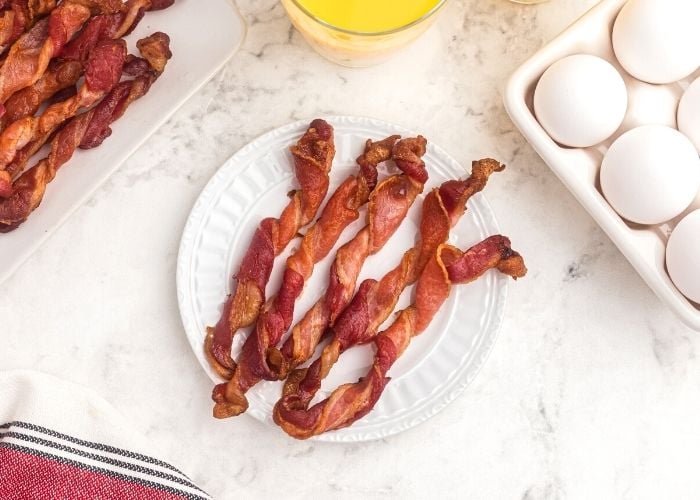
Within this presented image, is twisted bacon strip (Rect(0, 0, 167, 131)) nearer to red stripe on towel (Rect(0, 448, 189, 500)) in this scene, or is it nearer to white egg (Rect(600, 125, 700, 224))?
red stripe on towel (Rect(0, 448, 189, 500))

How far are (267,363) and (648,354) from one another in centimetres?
59

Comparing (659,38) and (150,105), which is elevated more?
(659,38)

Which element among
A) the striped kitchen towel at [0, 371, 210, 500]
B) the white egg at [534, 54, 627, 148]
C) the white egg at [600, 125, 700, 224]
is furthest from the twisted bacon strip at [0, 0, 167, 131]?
the white egg at [600, 125, 700, 224]

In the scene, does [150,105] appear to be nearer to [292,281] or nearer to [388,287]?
[292,281]

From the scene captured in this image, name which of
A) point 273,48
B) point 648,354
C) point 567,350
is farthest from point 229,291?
point 648,354

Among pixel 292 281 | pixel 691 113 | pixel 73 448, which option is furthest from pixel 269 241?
pixel 691 113

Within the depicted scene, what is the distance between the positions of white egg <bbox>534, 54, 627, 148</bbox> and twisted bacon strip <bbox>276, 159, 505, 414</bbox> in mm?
106

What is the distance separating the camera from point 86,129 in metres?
1.28

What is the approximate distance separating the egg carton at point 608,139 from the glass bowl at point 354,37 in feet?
0.52

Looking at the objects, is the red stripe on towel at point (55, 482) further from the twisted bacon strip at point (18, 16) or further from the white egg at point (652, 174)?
the white egg at point (652, 174)

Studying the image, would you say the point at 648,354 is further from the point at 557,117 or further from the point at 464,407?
the point at 557,117

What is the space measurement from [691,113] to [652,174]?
14 cm

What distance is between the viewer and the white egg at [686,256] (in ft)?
3.96

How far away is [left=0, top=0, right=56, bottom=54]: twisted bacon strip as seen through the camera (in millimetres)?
1271
